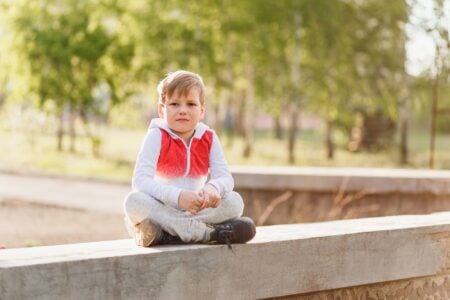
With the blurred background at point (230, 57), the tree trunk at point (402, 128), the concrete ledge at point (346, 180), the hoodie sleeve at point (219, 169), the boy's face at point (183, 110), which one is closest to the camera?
the boy's face at point (183, 110)

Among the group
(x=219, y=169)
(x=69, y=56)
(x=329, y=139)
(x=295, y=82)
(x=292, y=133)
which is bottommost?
(x=329, y=139)

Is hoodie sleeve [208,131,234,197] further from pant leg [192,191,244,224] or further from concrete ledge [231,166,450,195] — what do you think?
concrete ledge [231,166,450,195]

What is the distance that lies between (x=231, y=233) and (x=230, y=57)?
71.7 ft

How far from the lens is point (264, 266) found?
437 cm

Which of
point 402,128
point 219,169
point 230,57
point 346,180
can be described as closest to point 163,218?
point 219,169

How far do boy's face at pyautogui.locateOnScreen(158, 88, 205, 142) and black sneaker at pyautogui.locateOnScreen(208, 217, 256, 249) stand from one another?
0.49 metres

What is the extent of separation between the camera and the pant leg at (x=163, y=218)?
14.3 feet

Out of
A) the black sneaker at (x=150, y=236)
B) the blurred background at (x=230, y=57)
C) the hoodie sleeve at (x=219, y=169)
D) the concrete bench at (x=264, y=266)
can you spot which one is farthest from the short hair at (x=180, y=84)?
the blurred background at (x=230, y=57)

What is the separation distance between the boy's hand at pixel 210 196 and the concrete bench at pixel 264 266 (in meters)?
0.24

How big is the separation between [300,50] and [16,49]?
7.49m

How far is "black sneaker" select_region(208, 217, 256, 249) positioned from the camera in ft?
14.2

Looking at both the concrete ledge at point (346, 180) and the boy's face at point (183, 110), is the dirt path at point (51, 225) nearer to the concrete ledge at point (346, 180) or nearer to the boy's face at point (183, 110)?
the concrete ledge at point (346, 180)

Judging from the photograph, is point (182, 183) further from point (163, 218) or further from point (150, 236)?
point (150, 236)

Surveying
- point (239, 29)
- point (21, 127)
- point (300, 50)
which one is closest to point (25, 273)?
point (239, 29)
